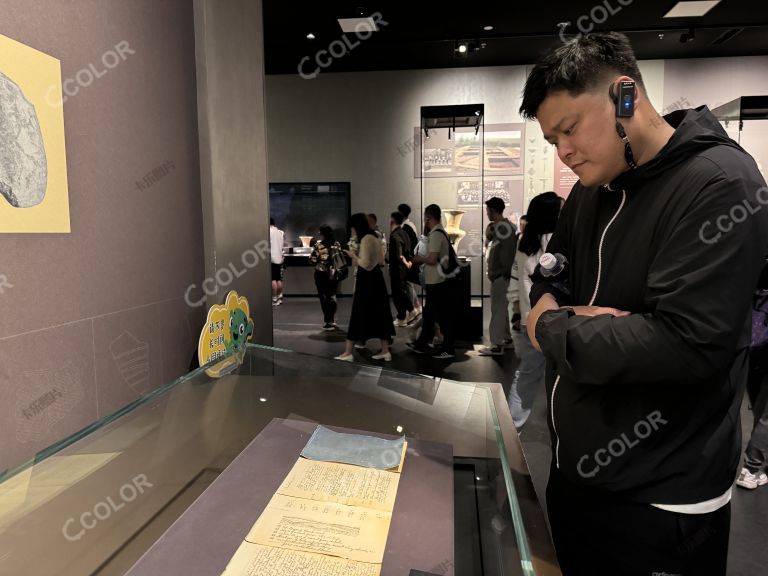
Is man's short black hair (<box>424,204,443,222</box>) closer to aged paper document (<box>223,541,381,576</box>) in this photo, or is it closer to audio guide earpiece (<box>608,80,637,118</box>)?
audio guide earpiece (<box>608,80,637,118</box>)

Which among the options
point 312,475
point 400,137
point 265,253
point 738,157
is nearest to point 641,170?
point 738,157

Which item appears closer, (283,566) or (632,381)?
(283,566)

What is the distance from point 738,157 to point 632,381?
408 millimetres

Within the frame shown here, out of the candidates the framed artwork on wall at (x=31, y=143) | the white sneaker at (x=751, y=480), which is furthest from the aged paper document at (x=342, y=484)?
the white sneaker at (x=751, y=480)

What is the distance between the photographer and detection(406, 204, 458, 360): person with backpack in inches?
197

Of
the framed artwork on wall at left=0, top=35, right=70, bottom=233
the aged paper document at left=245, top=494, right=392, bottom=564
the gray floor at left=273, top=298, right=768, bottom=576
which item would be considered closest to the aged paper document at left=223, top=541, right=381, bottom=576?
the aged paper document at left=245, top=494, right=392, bottom=564

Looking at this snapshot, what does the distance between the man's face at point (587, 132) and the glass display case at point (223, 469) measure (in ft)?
1.75

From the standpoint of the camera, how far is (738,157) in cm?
85

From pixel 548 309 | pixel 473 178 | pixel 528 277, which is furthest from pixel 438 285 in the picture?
pixel 548 309

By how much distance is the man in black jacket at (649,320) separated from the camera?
81 cm

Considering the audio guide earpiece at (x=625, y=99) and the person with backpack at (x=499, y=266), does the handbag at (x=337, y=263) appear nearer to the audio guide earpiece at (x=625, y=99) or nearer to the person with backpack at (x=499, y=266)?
the person with backpack at (x=499, y=266)

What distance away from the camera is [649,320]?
846 mm

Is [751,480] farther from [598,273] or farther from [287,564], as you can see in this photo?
[287,564]

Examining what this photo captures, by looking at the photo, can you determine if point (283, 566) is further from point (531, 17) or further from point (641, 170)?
point (531, 17)
